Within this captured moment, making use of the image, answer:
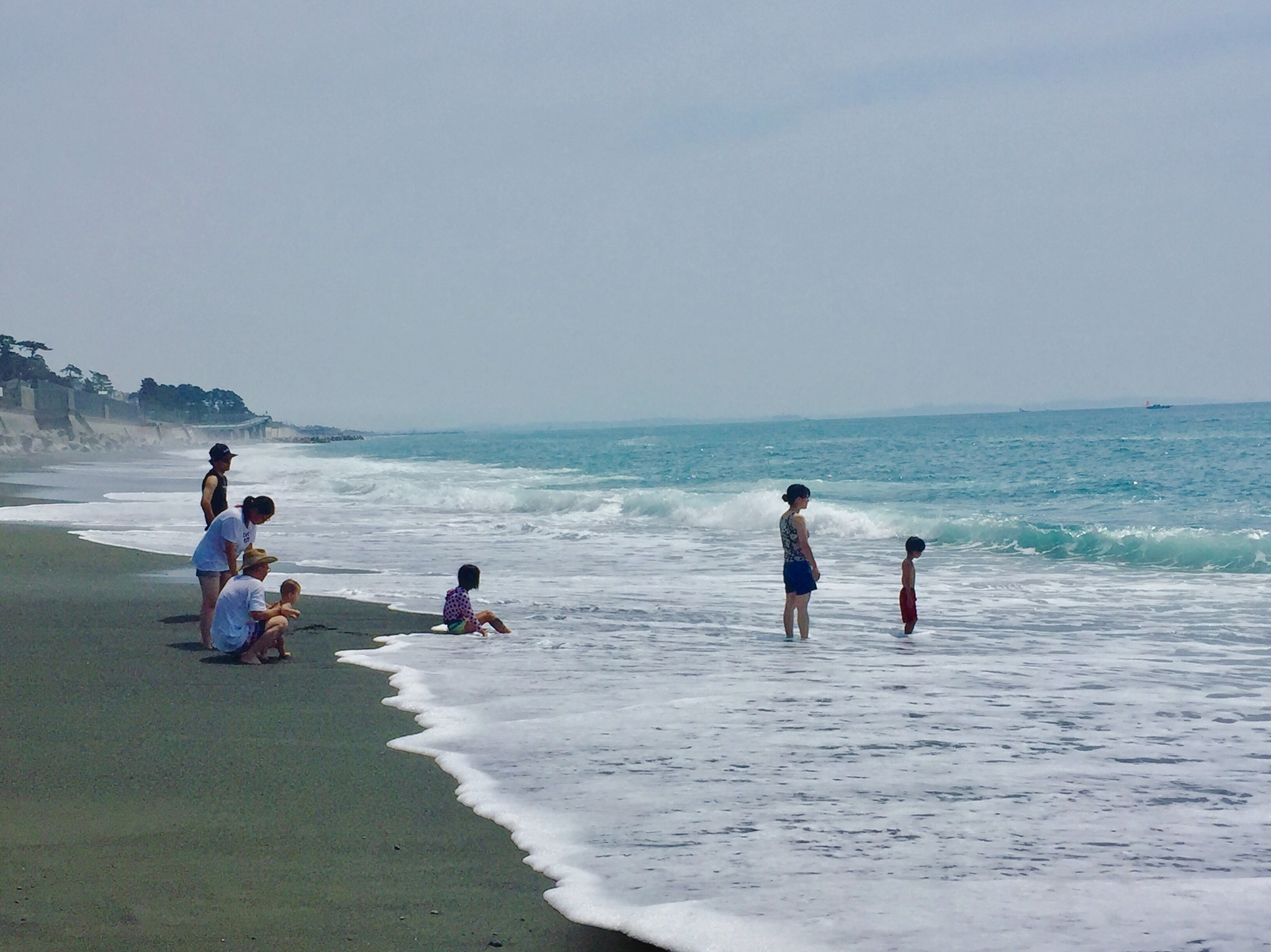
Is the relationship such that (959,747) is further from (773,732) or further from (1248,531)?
(1248,531)

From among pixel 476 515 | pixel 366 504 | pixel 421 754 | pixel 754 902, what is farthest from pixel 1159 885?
pixel 366 504

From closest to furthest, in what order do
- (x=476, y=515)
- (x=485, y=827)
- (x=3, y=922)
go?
(x=3, y=922) < (x=485, y=827) < (x=476, y=515)

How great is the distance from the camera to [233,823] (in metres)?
5.29

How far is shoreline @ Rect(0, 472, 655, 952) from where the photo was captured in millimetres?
4188

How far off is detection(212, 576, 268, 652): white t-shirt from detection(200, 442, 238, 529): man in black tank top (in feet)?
6.97

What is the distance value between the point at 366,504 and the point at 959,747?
92.2ft

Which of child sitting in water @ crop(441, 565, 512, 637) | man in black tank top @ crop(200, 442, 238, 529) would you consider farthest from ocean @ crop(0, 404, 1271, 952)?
man in black tank top @ crop(200, 442, 238, 529)

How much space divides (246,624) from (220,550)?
3.31ft

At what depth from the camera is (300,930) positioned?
4.12 metres

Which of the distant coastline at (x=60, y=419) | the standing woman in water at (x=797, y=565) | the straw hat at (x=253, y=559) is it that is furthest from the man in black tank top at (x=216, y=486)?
the distant coastline at (x=60, y=419)

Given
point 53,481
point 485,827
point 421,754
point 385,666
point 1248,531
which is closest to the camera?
point 485,827

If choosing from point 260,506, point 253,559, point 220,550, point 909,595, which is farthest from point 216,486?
point 909,595

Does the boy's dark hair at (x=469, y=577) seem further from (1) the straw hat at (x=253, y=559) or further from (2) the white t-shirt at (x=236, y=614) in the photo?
(2) the white t-shirt at (x=236, y=614)

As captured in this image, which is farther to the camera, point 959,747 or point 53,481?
point 53,481
